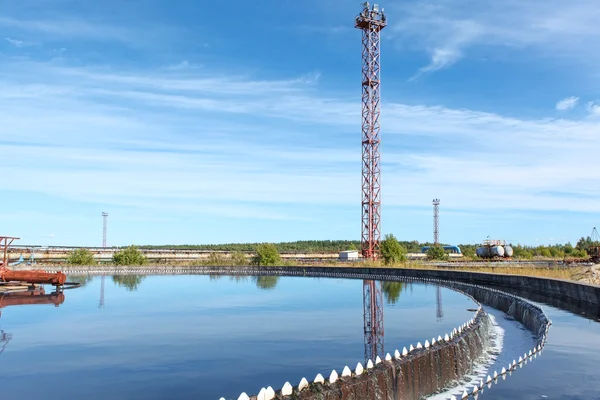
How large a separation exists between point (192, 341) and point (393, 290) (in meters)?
23.9

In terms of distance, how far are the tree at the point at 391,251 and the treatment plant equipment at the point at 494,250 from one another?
21.6 metres

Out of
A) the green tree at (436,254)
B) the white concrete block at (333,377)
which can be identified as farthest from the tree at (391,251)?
the white concrete block at (333,377)

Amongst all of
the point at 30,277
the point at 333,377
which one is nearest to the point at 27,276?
the point at 30,277

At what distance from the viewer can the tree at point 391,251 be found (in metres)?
68.0

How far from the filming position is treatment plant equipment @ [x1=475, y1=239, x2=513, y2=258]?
82787 mm

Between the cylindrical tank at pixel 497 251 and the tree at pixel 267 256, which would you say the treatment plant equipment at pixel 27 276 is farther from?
the cylindrical tank at pixel 497 251

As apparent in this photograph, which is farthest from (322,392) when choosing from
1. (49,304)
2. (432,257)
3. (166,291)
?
(432,257)

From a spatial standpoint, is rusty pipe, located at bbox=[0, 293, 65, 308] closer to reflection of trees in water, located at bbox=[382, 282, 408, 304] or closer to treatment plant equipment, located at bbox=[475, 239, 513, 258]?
reflection of trees in water, located at bbox=[382, 282, 408, 304]

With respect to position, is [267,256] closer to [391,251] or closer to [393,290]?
[391,251]

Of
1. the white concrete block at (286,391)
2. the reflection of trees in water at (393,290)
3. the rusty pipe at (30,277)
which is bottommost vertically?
the reflection of trees in water at (393,290)

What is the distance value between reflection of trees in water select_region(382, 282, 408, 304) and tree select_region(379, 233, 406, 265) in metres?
19.7

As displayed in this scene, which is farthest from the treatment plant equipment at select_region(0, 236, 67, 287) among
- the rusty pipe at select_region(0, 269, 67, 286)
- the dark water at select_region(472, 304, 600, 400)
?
the dark water at select_region(472, 304, 600, 400)

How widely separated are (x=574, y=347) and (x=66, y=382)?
647 inches

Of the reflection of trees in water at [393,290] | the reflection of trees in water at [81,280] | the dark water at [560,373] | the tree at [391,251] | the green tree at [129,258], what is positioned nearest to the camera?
the dark water at [560,373]
